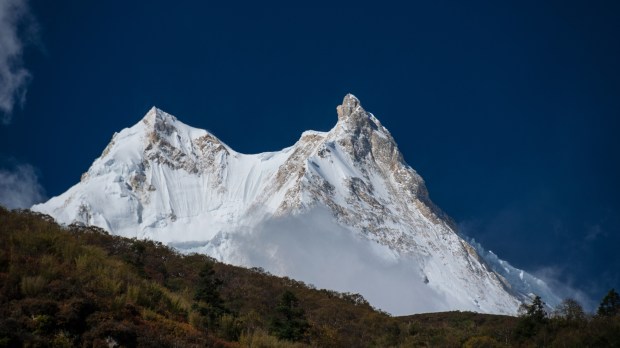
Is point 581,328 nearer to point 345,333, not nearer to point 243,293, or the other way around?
point 345,333

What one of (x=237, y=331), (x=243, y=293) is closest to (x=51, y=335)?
(x=237, y=331)

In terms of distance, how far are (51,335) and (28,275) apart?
248 centimetres

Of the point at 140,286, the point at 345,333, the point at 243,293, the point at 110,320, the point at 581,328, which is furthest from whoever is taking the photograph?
the point at 243,293

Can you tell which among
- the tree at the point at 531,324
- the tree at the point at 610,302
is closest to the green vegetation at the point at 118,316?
the tree at the point at 531,324

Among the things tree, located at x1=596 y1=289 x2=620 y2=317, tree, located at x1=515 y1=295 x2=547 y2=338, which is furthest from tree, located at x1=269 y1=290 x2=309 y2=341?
tree, located at x1=596 y1=289 x2=620 y2=317

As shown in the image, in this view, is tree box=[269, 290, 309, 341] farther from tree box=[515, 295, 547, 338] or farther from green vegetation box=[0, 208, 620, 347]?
tree box=[515, 295, 547, 338]

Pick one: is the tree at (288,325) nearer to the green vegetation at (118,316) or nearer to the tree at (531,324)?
the green vegetation at (118,316)

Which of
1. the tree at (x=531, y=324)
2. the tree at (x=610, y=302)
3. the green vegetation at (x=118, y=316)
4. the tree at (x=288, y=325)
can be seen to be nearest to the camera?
the green vegetation at (x=118, y=316)

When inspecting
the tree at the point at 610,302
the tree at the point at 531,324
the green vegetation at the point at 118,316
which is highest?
the tree at the point at 610,302

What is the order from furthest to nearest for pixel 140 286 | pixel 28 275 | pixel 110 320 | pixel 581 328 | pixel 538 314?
1. pixel 538 314
2. pixel 581 328
3. pixel 140 286
4. pixel 28 275
5. pixel 110 320

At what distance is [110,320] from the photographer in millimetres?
12672

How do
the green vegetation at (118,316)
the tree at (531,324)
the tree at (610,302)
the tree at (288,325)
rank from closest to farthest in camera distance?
1. the green vegetation at (118,316)
2. the tree at (288,325)
3. the tree at (531,324)
4. the tree at (610,302)

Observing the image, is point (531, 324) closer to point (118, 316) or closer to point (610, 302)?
point (610, 302)

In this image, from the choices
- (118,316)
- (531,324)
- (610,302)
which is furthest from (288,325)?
(610,302)
